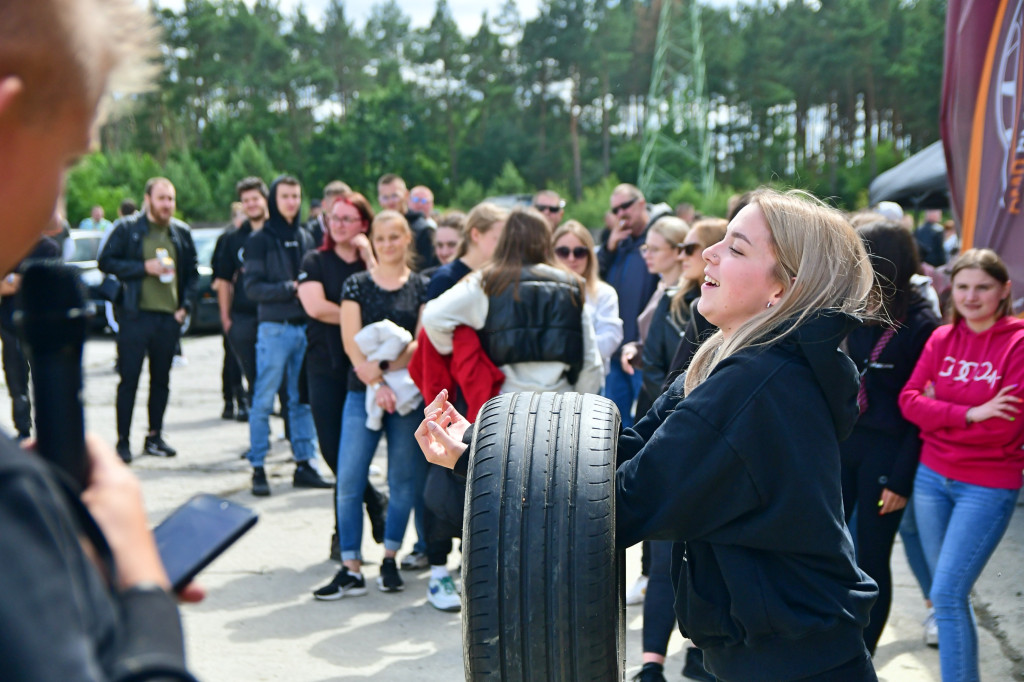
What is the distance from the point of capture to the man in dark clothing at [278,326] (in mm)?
6898

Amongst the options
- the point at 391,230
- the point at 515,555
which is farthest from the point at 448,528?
the point at 515,555

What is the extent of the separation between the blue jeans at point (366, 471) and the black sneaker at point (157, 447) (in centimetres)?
334

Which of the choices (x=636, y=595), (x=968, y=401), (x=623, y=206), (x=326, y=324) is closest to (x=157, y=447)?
(x=326, y=324)

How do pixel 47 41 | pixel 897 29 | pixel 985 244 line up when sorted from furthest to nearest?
1. pixel 897 29
2. pixel 985 244
3. pixel 47 41

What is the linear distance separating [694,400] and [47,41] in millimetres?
1681

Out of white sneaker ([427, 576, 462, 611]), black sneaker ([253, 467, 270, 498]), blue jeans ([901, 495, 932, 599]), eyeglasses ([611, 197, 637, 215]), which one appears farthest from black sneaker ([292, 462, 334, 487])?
blue jeans ([901, 495, 932, 599])

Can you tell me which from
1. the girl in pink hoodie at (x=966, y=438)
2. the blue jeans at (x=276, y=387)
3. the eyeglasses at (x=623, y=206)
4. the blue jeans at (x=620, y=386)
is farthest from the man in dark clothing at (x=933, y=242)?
the girl in pink hoodie at (x=966, y=438)

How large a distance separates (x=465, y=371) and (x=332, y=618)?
148 centimetres

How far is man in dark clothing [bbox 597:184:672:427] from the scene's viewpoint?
6.57 meters

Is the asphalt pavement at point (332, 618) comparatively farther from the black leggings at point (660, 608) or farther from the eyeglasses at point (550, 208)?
the eyeglasses at point (550, 208)

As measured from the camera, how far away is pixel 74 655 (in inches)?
31.3

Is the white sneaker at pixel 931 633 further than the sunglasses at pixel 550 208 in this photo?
No

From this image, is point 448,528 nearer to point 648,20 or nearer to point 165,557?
point 165,557

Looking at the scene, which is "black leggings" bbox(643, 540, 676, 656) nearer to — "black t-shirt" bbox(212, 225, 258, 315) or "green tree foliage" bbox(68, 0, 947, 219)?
"black t-shirt" bbox(212, 225, 258, 315)
